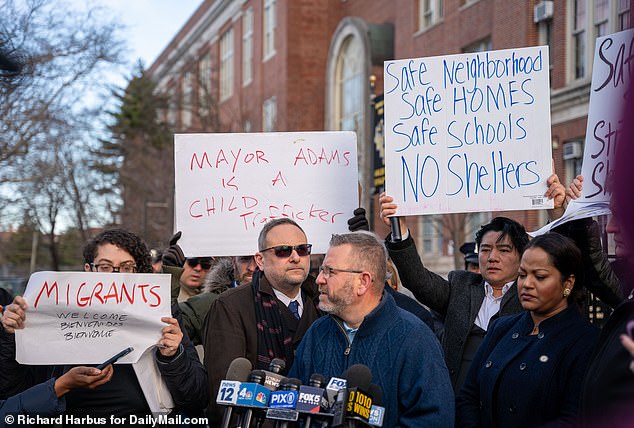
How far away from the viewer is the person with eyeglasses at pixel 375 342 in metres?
3.85

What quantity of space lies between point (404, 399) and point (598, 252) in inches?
58.2

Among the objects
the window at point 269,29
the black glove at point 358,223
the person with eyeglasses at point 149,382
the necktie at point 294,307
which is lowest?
the person with eyeglasses at point 149,382

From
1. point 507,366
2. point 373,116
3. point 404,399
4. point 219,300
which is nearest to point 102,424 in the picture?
point 219,300

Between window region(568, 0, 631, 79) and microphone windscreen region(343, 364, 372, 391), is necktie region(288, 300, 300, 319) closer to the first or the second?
microphone windscreen region(343, 364, 372, 391)

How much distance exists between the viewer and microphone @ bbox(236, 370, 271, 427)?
327 centimetres

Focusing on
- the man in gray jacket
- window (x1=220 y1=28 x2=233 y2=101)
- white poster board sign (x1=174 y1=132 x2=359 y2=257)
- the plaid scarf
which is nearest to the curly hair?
the plaid scarf

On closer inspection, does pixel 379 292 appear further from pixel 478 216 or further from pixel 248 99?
pixel 248 99

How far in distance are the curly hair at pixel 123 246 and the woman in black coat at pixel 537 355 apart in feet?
5.95

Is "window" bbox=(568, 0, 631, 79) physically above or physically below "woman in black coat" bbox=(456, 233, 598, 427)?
above

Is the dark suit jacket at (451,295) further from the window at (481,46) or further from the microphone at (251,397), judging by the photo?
the window at (481,46)

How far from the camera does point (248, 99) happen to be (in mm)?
40344

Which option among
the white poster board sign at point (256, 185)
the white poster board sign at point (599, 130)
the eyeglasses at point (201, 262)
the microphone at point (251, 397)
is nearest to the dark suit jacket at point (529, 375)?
the white poster board sign at point (599, 130)

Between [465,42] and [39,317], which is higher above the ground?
[465,42]

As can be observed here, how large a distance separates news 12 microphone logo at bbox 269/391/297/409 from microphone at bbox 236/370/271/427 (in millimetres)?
45
